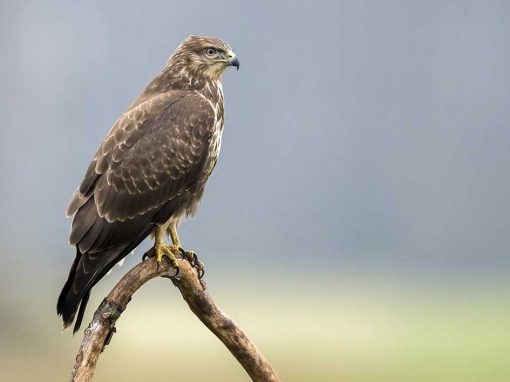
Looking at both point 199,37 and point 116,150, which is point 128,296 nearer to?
point 116,150

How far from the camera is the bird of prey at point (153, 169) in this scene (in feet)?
19.3

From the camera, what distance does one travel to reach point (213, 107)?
21.8ft

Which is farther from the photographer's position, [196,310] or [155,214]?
[155,214]

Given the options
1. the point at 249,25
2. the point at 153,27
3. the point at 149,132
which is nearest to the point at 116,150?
the point at 149,132

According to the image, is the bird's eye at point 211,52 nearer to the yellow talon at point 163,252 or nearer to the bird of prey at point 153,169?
the bird of prey at point 153,169

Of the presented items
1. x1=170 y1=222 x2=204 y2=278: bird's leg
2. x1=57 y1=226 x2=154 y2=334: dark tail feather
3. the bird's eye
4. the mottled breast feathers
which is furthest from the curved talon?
the bird's eye

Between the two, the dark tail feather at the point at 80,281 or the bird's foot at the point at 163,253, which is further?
the bird's foot at the point at 163,253

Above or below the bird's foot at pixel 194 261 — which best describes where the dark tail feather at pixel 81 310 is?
below

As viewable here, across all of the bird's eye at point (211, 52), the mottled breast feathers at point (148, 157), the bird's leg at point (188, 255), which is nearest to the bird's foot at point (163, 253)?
the bird's leg at point (188, 255)

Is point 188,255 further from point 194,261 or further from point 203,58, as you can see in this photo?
point 203,58

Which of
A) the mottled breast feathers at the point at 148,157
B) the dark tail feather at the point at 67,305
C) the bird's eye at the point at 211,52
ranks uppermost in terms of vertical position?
the bird's eye at the point at 211,52

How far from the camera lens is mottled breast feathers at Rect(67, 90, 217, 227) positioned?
241 inches

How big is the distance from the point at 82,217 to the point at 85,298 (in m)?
0.52

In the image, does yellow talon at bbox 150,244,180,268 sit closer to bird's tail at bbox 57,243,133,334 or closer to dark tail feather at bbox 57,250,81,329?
bird's tail at bbox 57,243,133,334
